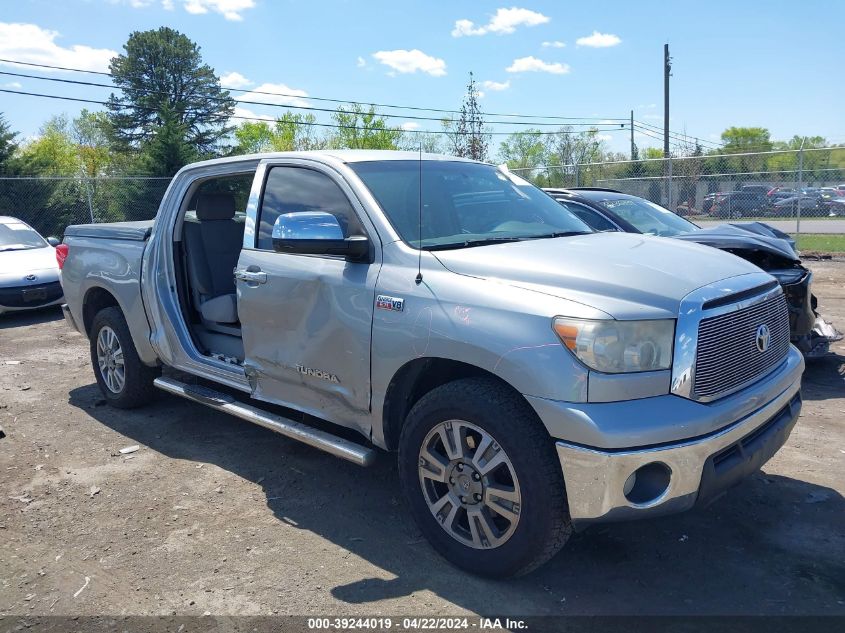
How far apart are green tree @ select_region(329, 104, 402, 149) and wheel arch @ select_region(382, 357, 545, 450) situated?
1682 inches

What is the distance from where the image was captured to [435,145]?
1431 inches

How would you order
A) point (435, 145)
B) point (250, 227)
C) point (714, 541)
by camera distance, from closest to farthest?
point (714, 541) → point (250, 227) → point (435, 145)

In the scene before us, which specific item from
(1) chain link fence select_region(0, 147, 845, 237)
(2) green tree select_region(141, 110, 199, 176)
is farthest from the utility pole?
(2) green tree select_region(141, 110, 199, 176)

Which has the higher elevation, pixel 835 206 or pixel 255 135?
pixel 255 135

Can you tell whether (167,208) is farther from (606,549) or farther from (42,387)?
(606,549)

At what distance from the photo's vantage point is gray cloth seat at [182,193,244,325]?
552 centimetres

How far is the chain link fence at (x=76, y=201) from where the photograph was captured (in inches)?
838

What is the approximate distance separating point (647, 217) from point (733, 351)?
16.9 ft

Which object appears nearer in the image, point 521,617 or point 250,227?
point 521,617

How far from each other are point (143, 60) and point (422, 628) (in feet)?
196

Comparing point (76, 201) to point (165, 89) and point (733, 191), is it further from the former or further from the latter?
point (165, 89)

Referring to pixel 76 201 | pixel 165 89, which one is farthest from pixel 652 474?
pixel 165 89

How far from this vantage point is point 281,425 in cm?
412

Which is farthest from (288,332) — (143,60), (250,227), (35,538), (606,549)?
(143,60)
